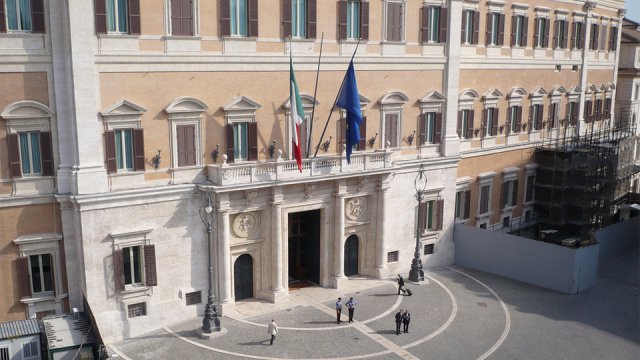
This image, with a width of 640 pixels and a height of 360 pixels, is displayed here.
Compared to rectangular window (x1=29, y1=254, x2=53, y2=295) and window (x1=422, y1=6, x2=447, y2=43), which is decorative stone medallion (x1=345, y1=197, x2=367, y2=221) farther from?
rectangular window (x1=29, y1=254, x2=53, y2=295)

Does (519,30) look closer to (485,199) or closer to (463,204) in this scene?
(485,199)

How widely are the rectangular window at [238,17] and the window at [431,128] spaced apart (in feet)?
38.6

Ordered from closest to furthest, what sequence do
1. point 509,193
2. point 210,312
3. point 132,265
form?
point 132,265, point 210,312, point 509,193

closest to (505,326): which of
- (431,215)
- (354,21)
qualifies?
(431,215)

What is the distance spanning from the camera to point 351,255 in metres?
32.8

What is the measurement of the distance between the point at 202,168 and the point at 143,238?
3.87 m

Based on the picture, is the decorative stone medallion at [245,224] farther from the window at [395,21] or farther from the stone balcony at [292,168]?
the window at [395,21]

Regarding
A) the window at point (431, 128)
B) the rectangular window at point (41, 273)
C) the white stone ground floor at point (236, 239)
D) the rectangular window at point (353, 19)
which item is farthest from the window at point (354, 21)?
the rectangular window at point (41, 273)

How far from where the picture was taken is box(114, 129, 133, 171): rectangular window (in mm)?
24828

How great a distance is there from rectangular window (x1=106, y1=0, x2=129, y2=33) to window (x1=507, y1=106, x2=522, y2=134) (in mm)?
24797

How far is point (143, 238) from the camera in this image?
2558 centimetres

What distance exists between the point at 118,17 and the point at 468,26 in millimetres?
20238

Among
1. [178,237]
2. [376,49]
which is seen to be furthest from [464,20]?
[178,237]

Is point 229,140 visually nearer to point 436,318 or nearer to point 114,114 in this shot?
point 114,114
